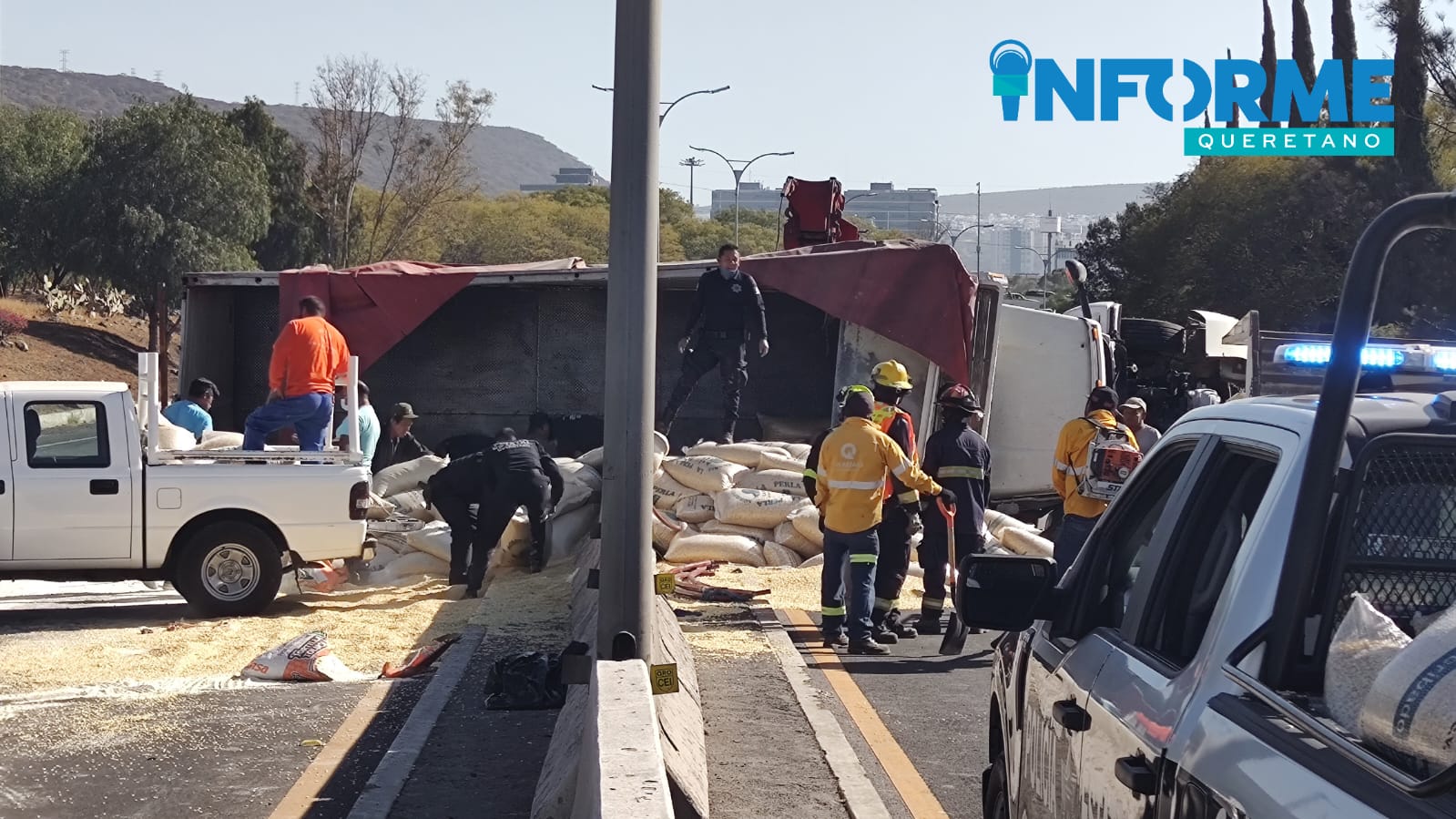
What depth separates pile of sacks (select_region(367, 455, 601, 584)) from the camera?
1345 cm

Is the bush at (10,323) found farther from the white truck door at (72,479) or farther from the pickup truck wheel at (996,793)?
the pickup truck wheel at (996,793)

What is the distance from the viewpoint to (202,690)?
366 inches

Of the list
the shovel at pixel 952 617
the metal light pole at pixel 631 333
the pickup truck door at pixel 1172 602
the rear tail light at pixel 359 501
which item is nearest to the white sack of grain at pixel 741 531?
the shovel at pixel 952 617

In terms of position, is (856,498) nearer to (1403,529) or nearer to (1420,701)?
(1403,529)

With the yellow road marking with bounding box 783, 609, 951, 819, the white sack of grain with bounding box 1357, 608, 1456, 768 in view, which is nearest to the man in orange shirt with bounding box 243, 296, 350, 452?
the yellow road marking with bounding box 783, 609, 951, 819

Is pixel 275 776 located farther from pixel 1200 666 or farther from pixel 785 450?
pixel 785 450

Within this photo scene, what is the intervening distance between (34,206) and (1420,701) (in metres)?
53.1

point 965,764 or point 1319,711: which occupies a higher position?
point 1319,711

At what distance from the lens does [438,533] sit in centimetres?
1349

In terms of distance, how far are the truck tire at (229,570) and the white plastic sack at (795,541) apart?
4.22 metres

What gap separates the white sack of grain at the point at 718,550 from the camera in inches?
539

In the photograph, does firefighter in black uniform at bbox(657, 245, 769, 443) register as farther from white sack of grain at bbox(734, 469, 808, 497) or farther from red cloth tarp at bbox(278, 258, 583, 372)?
red cloth tarp at bbox(278, 258, 583, 372)

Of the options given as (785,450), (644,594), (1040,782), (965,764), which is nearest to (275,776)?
(644,594)

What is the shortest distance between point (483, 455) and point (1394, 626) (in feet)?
35.2
